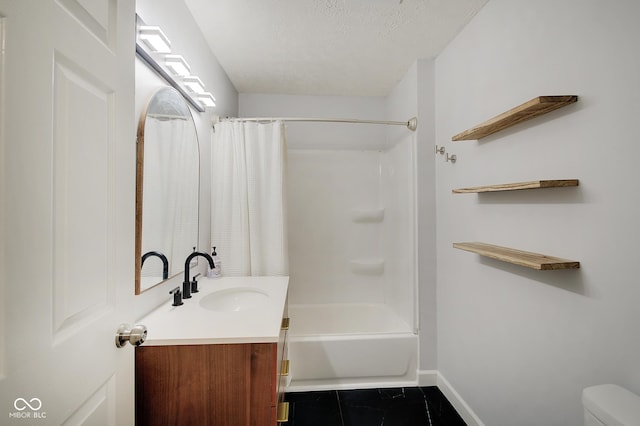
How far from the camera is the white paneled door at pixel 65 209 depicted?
1.54 ft

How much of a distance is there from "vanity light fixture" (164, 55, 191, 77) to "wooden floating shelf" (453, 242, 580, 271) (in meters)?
1.72

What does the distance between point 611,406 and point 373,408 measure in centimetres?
141

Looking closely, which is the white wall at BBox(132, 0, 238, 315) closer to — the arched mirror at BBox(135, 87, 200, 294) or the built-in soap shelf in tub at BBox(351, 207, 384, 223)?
the arched mirror at BBox(135, 87, 200, 294)

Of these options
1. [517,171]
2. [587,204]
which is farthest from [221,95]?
[587,204]

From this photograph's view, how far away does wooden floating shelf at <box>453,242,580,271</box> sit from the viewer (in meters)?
1.04

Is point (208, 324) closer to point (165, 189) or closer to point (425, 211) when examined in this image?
point (165, 189)

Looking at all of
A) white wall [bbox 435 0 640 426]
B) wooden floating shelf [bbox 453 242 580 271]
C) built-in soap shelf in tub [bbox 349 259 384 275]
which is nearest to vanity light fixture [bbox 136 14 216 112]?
white wall [bbox 435 0 640 426]

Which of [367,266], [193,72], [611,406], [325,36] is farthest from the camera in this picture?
[367,266]

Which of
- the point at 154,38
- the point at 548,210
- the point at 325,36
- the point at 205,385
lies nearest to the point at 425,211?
the point at 548,210

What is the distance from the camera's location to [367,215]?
2.94 m

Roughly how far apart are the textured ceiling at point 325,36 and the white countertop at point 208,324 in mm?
1627

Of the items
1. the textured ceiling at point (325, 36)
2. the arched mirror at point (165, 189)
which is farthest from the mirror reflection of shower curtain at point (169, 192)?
the textured ceiling at point (325, 36)

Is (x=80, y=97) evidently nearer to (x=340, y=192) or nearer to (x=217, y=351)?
(x=217, y=351)

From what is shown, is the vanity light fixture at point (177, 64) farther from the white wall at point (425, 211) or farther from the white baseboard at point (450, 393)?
the white baseboard at point (450, 393)
